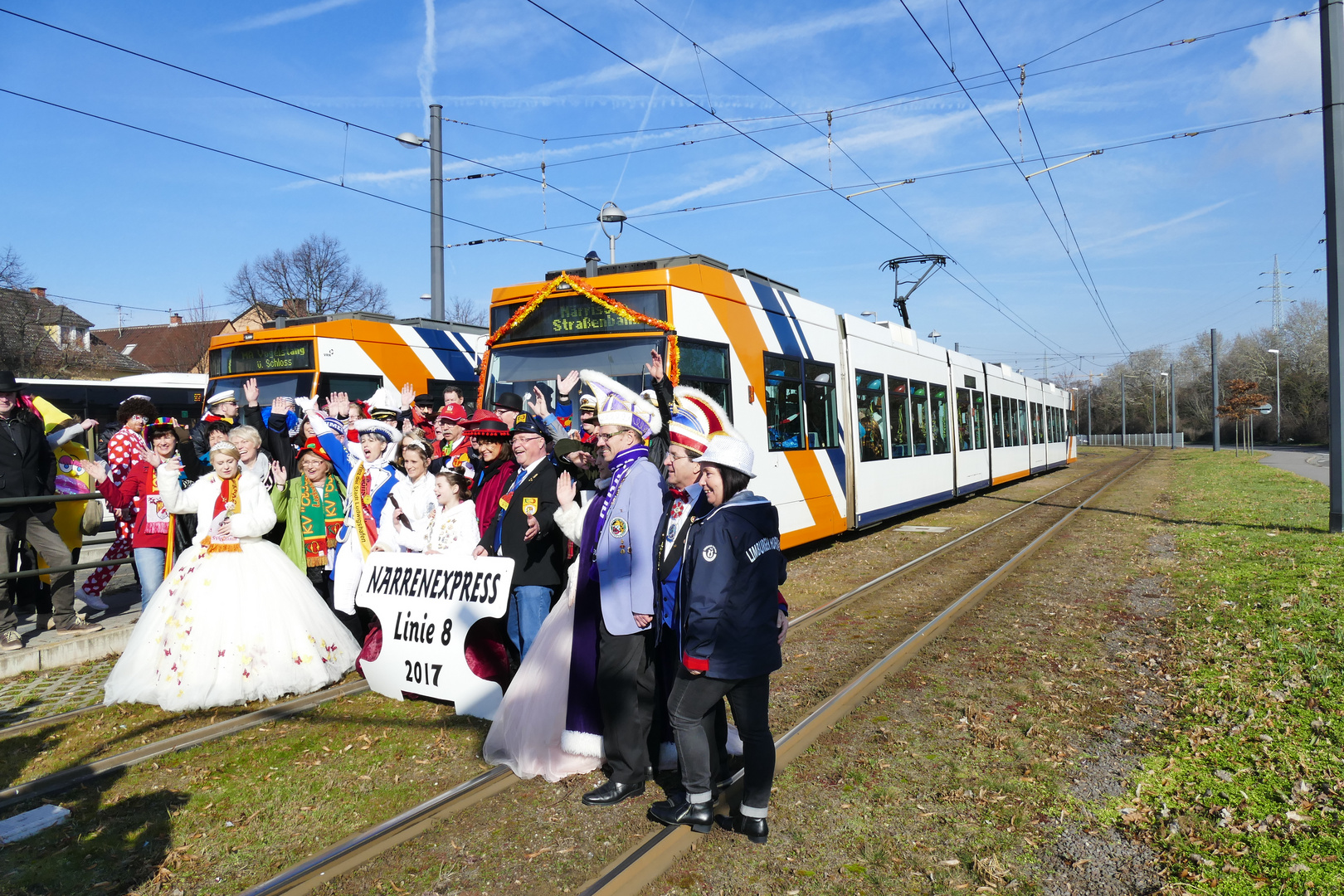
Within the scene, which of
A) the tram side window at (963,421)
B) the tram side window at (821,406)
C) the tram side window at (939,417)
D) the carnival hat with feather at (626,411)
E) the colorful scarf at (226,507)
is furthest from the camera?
the tram side window at (963,421)

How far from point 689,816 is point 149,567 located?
5.94 m

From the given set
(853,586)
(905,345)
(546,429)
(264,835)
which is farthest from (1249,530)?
(264,835)

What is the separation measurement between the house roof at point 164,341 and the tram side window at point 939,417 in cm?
5367

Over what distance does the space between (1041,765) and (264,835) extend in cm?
389

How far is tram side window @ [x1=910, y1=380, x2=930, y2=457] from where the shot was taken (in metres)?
15.4

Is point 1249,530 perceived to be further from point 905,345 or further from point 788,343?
point 788,343

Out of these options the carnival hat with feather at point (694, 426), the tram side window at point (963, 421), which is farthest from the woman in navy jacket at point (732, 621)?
the tram side window at point (963, 421)

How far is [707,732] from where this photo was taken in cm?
394

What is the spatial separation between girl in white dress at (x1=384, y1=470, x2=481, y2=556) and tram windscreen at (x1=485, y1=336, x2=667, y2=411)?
2.58 meters

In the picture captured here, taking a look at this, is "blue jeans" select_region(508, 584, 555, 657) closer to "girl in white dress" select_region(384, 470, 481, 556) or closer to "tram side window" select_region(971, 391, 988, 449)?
"girl in white dress" select_region(384, 470, 481, 556)

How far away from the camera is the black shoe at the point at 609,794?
167 inches

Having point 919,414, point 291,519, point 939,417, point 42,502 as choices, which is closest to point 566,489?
point 291,519

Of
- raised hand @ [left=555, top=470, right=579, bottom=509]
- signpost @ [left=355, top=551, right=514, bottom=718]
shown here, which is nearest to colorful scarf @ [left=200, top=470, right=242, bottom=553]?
signpost @ [left=355, top=551, right=514, bottom=718]

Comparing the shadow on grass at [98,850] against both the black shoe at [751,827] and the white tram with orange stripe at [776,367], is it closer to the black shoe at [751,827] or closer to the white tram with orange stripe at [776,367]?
the black shoe at [751,827]
